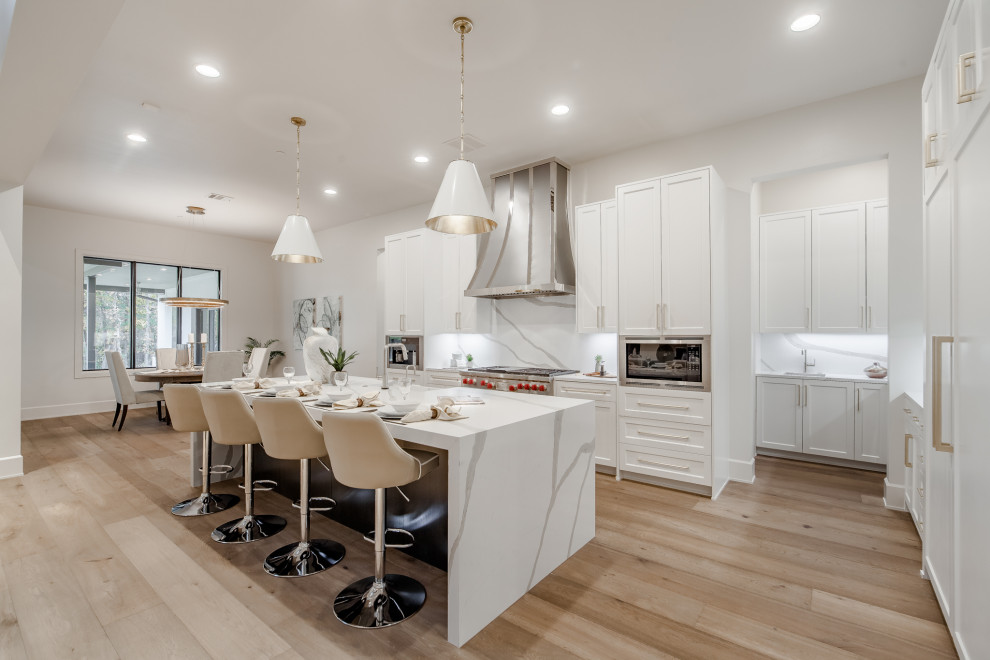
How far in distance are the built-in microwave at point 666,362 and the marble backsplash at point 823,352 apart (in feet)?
6.04

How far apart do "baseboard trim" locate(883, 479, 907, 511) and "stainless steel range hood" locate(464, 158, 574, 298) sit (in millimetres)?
2785

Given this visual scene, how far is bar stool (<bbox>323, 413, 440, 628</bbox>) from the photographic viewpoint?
1855 millimetres

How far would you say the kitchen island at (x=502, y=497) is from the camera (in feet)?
6.05

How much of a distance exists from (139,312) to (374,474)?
7.50 meters

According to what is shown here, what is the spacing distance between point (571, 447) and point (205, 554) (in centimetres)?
206

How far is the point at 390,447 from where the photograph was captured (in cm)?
185

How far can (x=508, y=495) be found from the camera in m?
2.09

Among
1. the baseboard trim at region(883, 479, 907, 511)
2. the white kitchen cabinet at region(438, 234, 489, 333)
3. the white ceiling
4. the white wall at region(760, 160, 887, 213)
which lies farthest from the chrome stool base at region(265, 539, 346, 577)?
the white wall at region(760, 160, 887, 213)

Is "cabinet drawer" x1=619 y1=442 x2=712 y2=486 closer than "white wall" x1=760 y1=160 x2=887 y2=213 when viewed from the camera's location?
Yes

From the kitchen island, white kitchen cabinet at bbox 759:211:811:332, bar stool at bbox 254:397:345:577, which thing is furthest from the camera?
white kitchen cabinet at bbox 759:211:811:332

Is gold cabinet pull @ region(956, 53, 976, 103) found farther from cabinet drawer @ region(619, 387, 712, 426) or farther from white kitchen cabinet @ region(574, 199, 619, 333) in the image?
white kitchen cabinet @ region(574, 199, 619, 333)

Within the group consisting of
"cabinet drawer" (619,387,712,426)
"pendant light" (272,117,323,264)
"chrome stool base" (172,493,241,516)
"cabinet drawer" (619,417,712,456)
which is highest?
"pendant light" (272,117,323,264)

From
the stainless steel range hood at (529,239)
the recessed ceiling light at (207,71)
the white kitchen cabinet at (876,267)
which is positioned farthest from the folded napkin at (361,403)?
the white kitchen cabinet at (876,267)

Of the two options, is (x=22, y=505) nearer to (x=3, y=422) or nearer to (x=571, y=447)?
(x=3, y=422)
